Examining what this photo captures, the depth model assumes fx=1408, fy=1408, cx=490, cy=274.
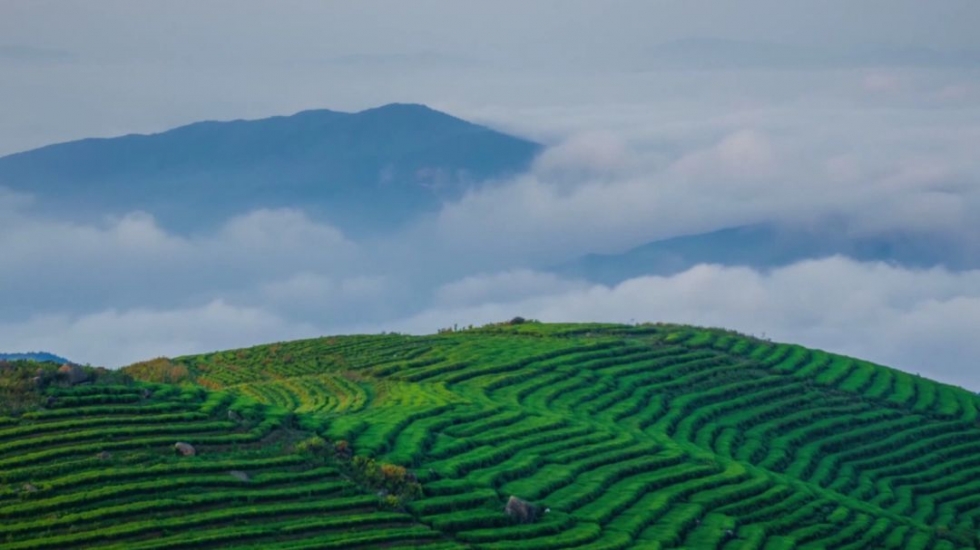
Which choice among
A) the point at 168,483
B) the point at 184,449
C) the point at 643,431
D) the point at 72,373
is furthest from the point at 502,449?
the point at 72,373

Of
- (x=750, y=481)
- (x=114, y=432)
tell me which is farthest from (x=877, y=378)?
(x=114, y=432)

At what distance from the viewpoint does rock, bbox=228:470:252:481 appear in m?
47.4

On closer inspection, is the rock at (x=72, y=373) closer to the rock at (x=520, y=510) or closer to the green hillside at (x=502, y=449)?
the green hillside at (x=502, y=449)

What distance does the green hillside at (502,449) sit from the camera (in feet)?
148

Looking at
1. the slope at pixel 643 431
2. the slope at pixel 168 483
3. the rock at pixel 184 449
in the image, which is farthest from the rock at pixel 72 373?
the slope at pixel 643 431

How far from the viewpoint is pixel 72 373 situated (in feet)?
177

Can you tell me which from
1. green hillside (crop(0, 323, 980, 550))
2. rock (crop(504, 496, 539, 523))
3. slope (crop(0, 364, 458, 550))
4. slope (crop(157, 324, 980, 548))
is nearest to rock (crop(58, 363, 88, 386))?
slope (crop(0, 364, 458, 550))

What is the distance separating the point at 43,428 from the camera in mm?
49156

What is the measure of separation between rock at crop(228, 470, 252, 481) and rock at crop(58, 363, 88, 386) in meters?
9.73

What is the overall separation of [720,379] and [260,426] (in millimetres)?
31433

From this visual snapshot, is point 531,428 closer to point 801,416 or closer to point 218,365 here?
point 801,416

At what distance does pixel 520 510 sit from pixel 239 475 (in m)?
9.66

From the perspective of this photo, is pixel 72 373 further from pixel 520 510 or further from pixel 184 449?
pixel 520 510

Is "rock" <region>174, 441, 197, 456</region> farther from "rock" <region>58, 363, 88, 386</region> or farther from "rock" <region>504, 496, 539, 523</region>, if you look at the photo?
"rock" <region>504, 496, 539, 523</region>
